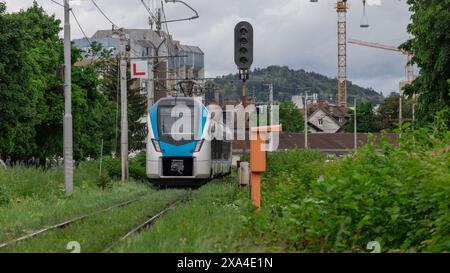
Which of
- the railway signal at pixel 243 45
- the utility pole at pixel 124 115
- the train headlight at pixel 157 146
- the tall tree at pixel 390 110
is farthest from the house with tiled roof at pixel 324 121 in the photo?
the railway signal at pixel 243 45

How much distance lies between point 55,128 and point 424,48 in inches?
1222

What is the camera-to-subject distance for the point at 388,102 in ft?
396

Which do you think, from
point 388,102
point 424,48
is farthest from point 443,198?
point 388,102

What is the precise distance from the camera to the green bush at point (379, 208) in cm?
931

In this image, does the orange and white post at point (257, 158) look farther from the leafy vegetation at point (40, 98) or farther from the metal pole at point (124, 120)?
the leafy vegetation at point (40, 98)

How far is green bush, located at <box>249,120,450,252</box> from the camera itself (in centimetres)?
931

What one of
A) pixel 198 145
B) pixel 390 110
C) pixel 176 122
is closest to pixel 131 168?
pixel 176 122

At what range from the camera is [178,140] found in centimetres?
3138

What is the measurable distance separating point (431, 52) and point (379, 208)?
29452 mm

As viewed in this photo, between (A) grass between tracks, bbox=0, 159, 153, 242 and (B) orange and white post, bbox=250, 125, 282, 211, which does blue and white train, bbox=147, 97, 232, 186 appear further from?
(B) orange and white post, bbox=250, 125, 282, 211

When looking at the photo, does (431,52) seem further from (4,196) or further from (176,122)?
(4,196)

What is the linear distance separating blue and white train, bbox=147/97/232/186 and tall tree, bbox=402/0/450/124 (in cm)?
1123

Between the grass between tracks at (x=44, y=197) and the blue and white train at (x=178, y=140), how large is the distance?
1.36 meters
